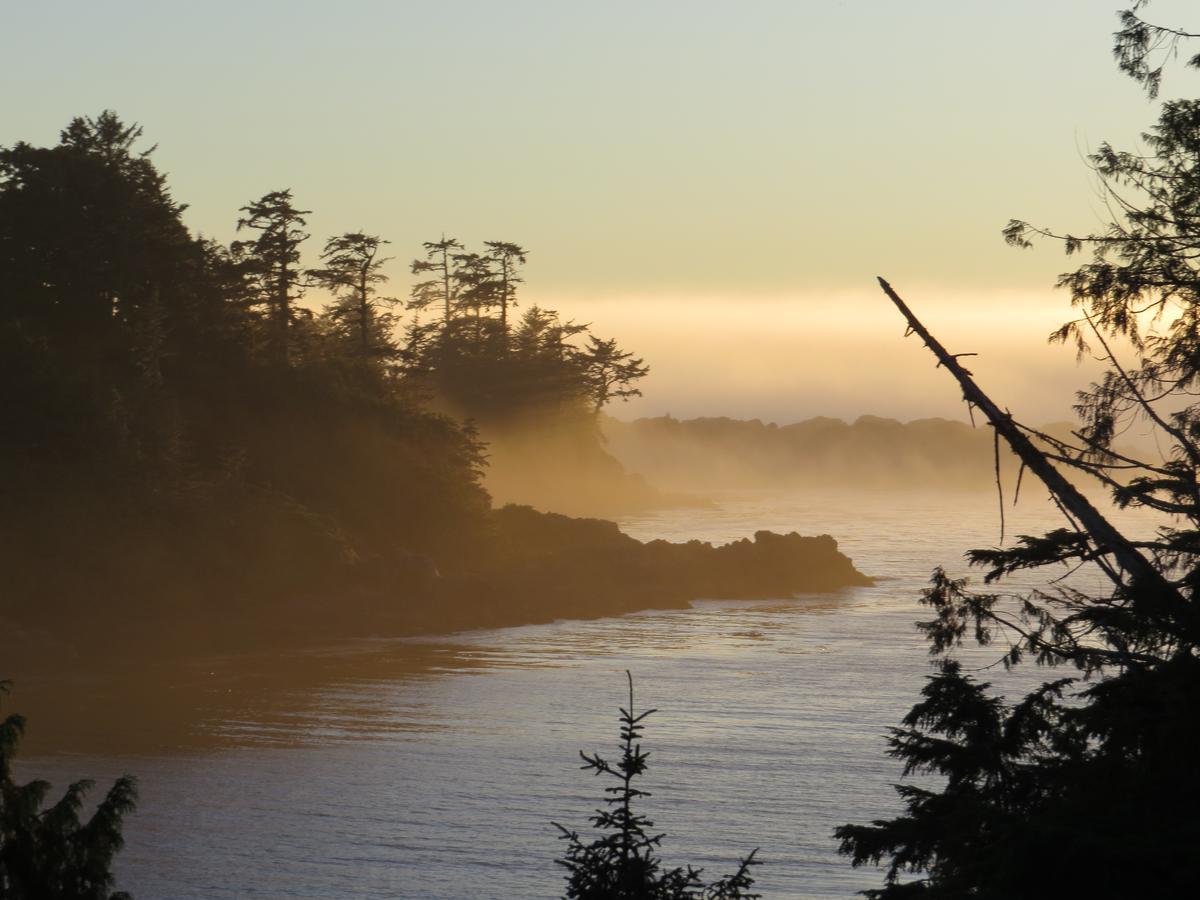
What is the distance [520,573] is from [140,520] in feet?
59.2

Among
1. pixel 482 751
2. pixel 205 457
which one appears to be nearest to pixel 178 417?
pixel 205 457

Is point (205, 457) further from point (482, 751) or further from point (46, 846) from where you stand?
point (46, 846)

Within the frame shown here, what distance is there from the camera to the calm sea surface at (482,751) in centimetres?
2491

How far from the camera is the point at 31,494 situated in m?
46.8

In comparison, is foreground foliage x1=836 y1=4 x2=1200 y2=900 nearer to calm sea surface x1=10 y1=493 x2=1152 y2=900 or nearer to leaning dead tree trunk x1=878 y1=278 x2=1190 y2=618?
leaning dead tree trunk x1=878 y1=278 x2=1190 y2=618

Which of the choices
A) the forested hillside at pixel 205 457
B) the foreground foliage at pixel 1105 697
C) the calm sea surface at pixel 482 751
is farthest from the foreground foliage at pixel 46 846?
the forested hillside at pixel 205 457

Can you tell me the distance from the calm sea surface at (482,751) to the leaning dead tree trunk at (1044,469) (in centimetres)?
1405

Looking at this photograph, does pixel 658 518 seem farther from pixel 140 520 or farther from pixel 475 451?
pixel 140 520

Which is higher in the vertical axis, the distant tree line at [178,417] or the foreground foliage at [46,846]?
the distant tree line at [178,417]

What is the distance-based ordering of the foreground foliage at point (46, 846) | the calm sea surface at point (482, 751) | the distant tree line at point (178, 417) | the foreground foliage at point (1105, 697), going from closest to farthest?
the foreground foliage at point (1105, 697) → the foreground foliage at point (46, 846) → the calm sea surface at point (482, 751) → the distant tree line at point (178, 417)

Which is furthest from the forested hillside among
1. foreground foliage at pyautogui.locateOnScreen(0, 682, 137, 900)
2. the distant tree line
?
foreground foliage at pyautogui.locateOnScreen(0, 682, 137, 900)

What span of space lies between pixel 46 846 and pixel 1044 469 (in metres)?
8.79

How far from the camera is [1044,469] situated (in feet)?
34.8

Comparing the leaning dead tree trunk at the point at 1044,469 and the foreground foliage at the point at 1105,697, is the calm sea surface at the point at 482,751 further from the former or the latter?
the leaning dead tree trunk at the point at 1044,469
